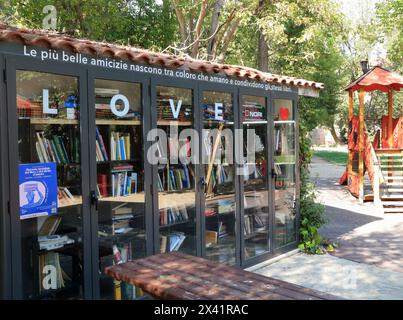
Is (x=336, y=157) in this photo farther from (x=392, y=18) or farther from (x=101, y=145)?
(x=101, y=145)

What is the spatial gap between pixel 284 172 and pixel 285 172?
0.03m

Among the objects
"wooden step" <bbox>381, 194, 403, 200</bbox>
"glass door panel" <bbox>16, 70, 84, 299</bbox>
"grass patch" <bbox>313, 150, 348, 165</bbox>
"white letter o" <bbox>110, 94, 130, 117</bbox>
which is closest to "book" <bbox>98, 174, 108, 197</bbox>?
"glass door panel" <bbox>16, 70, 84, 299</bbox>

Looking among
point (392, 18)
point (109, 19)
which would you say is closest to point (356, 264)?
point (109, 19)

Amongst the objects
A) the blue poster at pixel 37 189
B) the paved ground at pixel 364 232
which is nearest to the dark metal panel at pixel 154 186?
the blue poster at pixel 37 189

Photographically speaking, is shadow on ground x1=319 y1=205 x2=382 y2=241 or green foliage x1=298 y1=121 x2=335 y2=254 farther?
shadow on ground x1=319 y1=205 x2=382 y2=241

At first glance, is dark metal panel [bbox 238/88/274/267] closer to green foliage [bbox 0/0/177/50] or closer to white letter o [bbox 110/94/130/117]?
white letter o [bbox 110/94/130/117]

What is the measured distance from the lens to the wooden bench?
3.27m

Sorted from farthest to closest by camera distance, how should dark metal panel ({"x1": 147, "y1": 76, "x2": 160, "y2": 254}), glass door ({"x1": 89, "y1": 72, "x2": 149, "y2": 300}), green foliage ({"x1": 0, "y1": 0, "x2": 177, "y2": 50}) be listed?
green foliage ({"x1": 0, "y1": 0, "x2": 177, "y2": 50})
dark metal panel ({"x1": 147, "y1": 76, "x2": 160, "y2": 254})
glass door ({"x1": 89, "y1": 72, "x2": 149, "y2": 300})

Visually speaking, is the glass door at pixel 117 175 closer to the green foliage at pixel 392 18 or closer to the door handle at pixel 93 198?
the door handle at pixel 93 198

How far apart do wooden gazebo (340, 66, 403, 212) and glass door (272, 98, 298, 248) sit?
18.6 feet

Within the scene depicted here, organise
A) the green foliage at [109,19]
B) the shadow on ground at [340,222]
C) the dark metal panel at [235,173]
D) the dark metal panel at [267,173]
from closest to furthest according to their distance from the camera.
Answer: the dark metal panel at [235,173] → the dark metal panel at [267,173] → the shadow on ground at [340,222] → the green foliage at [109,19]

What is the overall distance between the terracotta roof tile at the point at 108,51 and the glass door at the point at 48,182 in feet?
0.69

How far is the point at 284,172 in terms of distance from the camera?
302 inches

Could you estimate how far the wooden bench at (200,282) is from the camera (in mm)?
3273
